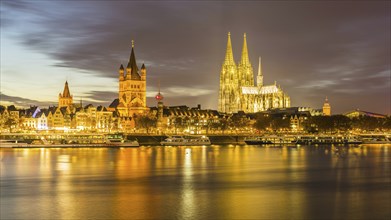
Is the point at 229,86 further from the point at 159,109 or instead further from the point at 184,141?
the point at 184,141

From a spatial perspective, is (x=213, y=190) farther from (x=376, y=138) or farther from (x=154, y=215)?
(x=376, y=138)

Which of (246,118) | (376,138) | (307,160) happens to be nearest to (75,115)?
(246,118)

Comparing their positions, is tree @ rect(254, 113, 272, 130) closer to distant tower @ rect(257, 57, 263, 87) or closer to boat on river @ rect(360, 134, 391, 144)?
boat on river @ rect(360, 134, 391, 144)

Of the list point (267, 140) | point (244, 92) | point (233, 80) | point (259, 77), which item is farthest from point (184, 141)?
point (259, 77)

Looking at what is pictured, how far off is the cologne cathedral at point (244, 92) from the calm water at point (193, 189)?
106 m

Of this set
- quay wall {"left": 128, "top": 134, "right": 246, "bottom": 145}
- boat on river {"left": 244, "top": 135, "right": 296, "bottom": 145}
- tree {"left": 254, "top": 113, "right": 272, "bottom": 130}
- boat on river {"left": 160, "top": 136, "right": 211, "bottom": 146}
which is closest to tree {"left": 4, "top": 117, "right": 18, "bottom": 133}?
quay wall {"left": 128, "top": 134, "right": 246, "bottom": 145}

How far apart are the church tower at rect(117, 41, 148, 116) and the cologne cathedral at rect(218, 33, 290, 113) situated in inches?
1117

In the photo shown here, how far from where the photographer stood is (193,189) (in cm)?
4097

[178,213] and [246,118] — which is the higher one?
[246,118]

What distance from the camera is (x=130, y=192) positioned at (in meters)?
39.1

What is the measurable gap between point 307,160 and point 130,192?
3069 cm

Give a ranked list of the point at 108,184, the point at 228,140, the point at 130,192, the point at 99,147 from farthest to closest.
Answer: the point at 228,140, the point at 99,147, the point at 108,184, the point at 130,192

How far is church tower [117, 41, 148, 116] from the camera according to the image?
144m

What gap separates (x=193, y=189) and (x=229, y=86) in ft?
425
